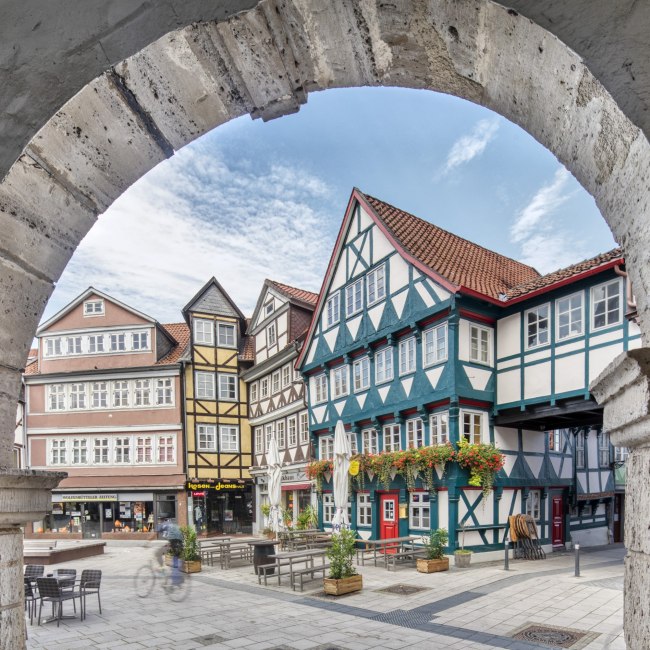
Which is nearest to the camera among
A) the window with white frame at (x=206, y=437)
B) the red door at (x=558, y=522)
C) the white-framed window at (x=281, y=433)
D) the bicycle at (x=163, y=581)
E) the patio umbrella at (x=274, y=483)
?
the bicycle at (x=163, y=581)

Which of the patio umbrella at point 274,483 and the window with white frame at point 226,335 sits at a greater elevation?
the window with white frame at point 226,335

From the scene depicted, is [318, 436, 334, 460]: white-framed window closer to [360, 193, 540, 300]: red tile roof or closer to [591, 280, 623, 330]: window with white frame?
[360, 193, 540, 300]: red tile roof

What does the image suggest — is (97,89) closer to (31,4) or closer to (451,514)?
(31,4)

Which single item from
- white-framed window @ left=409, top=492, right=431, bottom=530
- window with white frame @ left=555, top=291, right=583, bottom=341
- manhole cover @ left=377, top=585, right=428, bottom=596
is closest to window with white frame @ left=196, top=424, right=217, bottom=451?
white-framed window @ left=409, top=492, right=431, bottom=530

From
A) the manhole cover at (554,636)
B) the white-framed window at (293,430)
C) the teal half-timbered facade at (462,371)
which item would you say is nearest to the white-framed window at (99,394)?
the white-framed window at (293,430)

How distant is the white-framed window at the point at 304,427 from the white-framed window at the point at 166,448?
5943mm

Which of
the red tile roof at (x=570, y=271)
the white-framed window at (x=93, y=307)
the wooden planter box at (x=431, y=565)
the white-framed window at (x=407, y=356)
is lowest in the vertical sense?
the wooden planter box at (x=431, y=565)

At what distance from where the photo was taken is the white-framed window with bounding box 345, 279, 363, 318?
56.6ft

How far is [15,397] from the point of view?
6.41 ft

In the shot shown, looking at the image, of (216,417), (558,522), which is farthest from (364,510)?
(216,417)

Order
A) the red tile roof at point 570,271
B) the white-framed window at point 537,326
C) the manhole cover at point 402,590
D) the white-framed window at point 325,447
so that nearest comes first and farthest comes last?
1. the manhole cover at point 402,590
2. the red tile roof at point 570,271
3. the white-framed window at point 537,326
4. the white-framed window at point 325,447

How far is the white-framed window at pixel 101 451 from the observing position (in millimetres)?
23297

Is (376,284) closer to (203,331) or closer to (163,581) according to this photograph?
(163,581)

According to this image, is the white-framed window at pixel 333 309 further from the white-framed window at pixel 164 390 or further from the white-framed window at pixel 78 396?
the white-framed window at pixel 78 396
